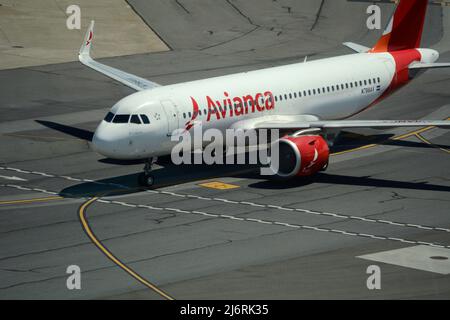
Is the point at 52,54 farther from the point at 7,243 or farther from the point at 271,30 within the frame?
the point at 7,243

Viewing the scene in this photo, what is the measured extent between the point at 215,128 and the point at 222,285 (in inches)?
660

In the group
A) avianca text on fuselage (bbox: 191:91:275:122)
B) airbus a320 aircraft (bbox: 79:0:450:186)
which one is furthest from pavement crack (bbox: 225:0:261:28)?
avianca text on fuselage (bbox: 191:91:275:122)

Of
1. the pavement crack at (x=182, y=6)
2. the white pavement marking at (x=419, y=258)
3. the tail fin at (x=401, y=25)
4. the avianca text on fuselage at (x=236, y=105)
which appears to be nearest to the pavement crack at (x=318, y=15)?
the pavement crack at (x=182, y=6)

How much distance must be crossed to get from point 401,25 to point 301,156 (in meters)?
16.3

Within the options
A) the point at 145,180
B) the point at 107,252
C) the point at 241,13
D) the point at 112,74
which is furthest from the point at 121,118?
the point at 241,13

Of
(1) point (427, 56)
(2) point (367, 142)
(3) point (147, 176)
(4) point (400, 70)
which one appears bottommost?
(3) point (147, 176)

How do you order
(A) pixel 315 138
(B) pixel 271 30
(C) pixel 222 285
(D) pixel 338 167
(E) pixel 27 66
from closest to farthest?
(C) pixel 222 285 < (A) pixel 315 138 < (D) pixel 338 167 < (E) pixel 27 66 < (B) pixel 271 30

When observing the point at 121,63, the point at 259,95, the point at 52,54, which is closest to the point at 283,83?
the point at 259,95

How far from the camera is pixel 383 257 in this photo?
1601 inches

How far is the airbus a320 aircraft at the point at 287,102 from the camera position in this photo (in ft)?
164

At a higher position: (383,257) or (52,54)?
(52,54)

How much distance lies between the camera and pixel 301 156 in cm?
5097

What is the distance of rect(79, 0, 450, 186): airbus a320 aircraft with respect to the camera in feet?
164

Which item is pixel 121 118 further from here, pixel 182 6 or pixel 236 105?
pixel 182 6
